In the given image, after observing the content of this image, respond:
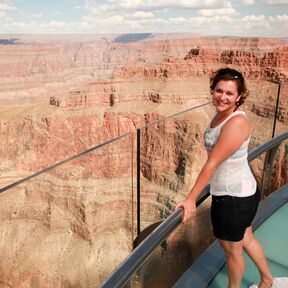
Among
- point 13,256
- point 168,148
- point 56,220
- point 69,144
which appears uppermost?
point 168,148

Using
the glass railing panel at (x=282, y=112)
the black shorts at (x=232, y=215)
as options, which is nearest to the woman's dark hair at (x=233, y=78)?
the black shorts at (x=232, y=215)

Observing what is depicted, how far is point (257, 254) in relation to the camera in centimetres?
152

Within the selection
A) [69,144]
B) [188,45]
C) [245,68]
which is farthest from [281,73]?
[188,45]

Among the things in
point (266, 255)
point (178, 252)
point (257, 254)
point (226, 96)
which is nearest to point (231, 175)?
point (226, 96)

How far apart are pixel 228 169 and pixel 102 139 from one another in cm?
3039

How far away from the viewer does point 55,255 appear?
509 cm

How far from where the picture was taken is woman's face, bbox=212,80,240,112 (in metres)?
1.31

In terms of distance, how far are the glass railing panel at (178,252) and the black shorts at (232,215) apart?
0.64ft

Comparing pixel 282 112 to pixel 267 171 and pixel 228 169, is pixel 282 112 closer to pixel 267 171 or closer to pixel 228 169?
pixel 267 171

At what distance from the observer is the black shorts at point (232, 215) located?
1.36 metres

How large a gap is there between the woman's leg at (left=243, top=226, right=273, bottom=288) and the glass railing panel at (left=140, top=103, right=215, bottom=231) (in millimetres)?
613

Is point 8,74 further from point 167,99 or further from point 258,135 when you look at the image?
point 258,135

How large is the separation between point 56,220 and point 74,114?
2777cm

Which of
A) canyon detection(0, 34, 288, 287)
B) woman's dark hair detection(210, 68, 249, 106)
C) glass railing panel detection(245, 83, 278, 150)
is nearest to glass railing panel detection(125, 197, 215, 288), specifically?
canyon detection(0, 34, 288, 287)
